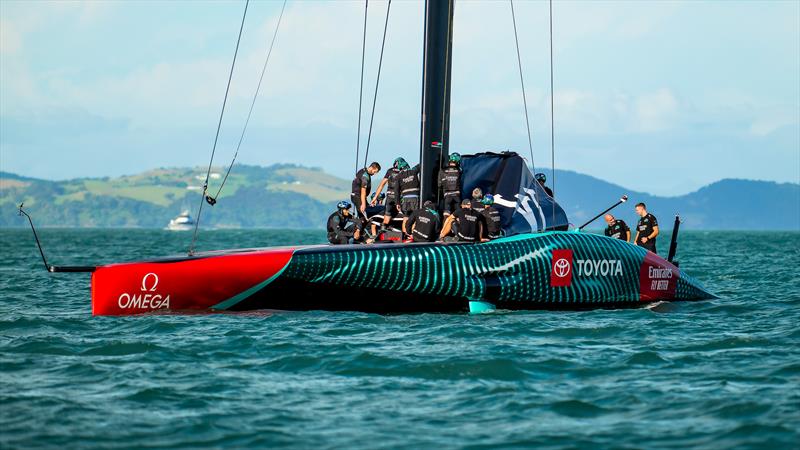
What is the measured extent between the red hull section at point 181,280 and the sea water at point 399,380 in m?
0.24

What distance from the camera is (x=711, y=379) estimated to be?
841 cm

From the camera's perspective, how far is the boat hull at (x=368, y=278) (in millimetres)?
11688

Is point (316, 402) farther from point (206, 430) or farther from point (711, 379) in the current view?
point (711, 379)

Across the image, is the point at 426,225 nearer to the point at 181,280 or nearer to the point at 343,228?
the point at 343,228

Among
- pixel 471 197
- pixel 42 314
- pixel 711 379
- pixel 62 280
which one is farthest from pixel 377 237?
pixel 62 280

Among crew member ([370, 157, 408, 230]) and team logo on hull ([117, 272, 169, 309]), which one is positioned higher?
crew member ([370, 157, 408, 230])

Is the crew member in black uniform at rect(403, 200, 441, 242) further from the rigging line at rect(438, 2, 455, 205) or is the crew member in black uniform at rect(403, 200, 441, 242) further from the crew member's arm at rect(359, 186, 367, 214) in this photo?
the crew member's arm at rect(359, 186, 367, 214)

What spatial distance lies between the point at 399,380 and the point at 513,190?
6.39 meters

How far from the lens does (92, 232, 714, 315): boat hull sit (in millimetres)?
11688

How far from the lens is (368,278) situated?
1195 centimetres

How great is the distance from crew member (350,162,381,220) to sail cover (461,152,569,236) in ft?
4.02

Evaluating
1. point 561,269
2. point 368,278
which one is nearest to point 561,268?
point 561,269

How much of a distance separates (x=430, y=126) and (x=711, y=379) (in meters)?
6.35

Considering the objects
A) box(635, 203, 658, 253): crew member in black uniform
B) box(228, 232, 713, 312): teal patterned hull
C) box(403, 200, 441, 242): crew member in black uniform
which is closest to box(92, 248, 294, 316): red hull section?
box(228, 232, 713, 312): teal patterned hull
